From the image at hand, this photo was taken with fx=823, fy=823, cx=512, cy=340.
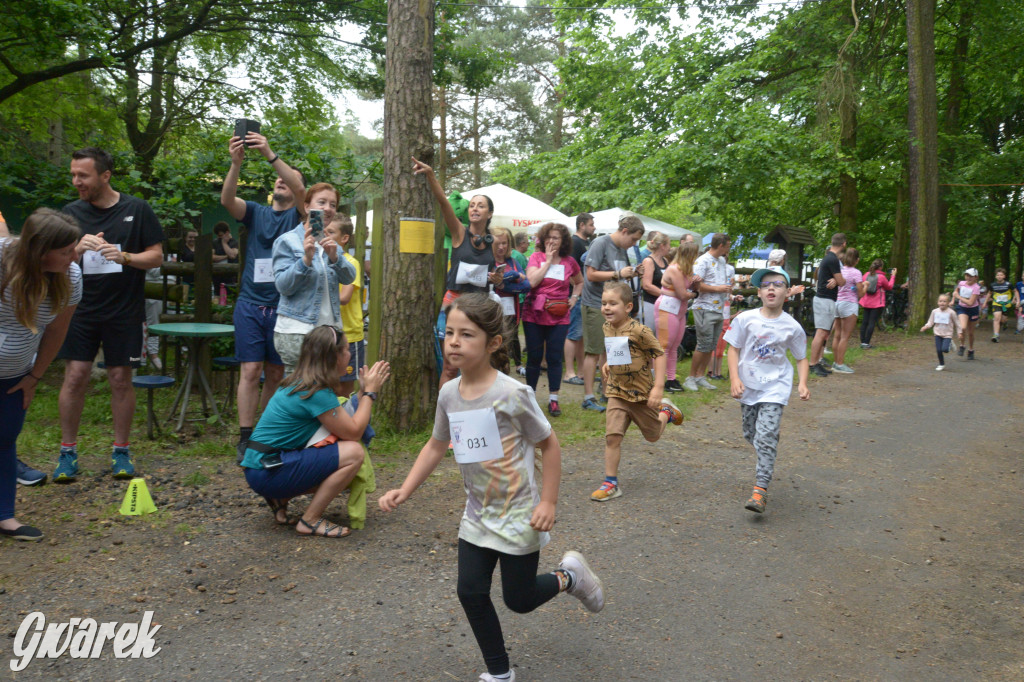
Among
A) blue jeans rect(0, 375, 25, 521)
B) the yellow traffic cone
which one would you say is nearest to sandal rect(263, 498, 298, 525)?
the yellow traffic cone

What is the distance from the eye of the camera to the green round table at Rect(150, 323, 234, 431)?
22.3 ft

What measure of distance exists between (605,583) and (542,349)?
166 inches

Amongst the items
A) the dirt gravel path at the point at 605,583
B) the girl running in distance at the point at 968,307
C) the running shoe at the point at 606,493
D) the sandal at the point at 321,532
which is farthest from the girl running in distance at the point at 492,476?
the girl running in distance at the point at 968,307

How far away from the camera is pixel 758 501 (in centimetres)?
573

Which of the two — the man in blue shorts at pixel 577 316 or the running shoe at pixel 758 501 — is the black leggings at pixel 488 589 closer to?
the running shoe at pixel 758 501

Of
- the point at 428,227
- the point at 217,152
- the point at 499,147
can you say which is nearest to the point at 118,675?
the point at 428,227

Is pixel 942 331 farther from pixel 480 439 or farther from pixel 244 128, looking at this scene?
pixel 480 439

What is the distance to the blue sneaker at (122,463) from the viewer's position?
18.6ft

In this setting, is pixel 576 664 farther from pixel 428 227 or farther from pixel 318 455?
pixel 428 227

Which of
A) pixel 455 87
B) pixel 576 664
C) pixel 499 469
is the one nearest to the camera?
pixel 499 469

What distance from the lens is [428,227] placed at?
7.06m

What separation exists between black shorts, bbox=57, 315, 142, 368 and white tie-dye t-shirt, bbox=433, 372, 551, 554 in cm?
329

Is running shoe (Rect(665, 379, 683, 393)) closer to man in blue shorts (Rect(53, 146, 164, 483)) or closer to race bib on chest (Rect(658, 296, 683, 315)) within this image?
race bib on chest (Rect(658, 296, 683, 315))

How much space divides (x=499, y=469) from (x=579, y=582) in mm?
750
